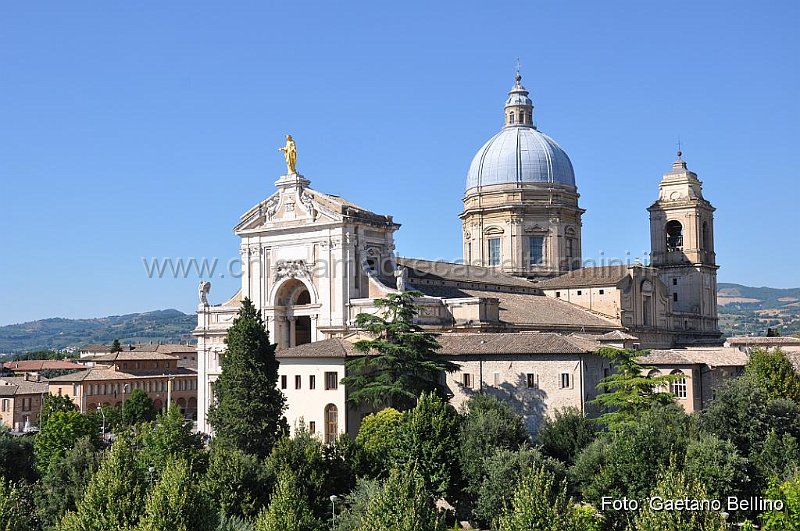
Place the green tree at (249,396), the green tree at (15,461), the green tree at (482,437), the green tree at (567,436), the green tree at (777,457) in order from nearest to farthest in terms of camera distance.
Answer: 1. the green tree at (777,457)
2. the green tree at (482,437)
3. the green tree at (567,436)
4. the green tree at (249,396)
5. the green tree at (15,461)

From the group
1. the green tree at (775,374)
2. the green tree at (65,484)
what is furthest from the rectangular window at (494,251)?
the green tree at (65,484)

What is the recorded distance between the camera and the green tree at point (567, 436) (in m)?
44.3

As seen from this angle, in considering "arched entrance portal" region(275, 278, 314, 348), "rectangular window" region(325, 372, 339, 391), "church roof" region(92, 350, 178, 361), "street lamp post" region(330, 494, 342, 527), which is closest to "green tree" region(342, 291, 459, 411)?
"rectangular window" region(325, 372, 339, 391)

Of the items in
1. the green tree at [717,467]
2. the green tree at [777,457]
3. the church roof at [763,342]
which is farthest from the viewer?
the church roof at [763,342]

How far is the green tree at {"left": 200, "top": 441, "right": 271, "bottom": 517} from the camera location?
3881 centimetres

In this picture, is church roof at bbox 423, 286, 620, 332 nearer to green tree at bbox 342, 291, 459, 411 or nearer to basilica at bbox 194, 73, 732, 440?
basilica at bbox 194, 73, 732, 440

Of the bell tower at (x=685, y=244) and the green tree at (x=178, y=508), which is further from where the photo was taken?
the bell tower at (x=685, y=244)

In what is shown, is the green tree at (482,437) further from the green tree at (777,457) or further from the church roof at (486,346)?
the green tree at (777,457)

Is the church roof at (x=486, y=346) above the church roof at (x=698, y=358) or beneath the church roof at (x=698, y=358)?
above

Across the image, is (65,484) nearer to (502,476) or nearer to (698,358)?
(502,476)

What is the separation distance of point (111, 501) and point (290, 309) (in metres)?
32.0

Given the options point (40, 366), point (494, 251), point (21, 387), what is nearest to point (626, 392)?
point (494, 251)

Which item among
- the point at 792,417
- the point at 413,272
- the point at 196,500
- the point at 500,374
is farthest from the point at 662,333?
the point at 196,500

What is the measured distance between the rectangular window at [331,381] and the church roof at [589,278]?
27.4 meters
